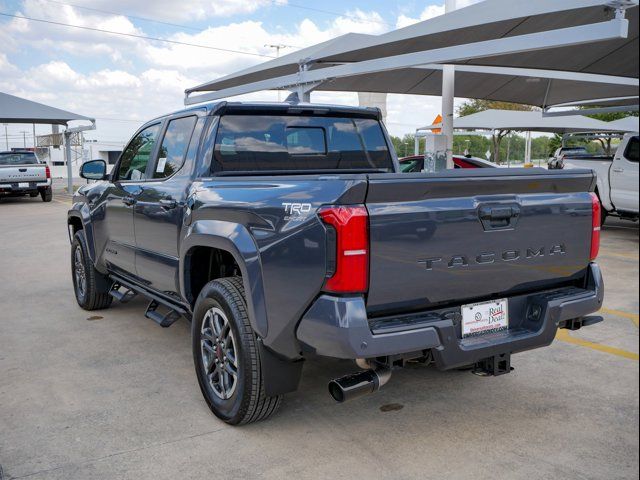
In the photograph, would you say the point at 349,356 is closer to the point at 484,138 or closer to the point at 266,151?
the point at 266,151

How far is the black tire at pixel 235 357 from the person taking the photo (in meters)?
3.39

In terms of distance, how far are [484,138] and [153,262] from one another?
4820 cm

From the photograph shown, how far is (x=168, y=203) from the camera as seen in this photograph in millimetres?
4344

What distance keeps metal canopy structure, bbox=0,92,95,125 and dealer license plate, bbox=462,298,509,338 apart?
2600cm

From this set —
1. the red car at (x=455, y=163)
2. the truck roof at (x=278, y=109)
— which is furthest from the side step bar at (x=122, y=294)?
the red car at (x=455, y=163)

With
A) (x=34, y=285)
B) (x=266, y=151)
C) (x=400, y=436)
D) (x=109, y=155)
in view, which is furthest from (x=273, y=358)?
(x=109, y=155)

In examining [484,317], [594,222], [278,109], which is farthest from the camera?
[278,109]

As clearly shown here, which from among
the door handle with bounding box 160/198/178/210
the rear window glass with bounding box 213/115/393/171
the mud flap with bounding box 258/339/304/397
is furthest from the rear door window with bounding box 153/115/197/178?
the mud flap with bounding box 258/339/304/397

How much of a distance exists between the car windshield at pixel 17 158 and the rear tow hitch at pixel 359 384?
20.5 m

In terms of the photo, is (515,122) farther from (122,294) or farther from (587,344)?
(122,294)

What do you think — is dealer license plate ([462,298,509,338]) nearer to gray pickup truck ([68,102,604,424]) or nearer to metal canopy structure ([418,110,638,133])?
gray pickup truck ([68,102,604,424])

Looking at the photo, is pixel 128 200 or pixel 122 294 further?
pixel 122 294

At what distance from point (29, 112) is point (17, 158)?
5844 mm

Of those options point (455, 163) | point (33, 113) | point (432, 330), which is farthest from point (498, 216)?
point (33, 113)
